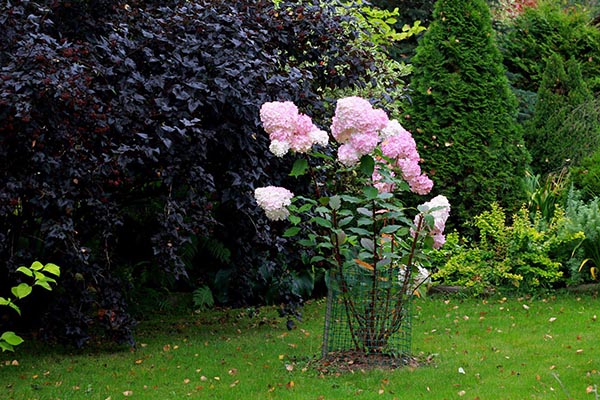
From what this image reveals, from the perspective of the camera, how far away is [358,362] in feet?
16.1

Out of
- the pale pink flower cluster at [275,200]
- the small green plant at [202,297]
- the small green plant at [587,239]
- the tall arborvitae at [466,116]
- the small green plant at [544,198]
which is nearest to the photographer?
the pale pink flower cluster at [275,200]

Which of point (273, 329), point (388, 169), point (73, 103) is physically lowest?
point (273, 329)

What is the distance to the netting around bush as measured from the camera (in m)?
4.87

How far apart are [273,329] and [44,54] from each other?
3.19 m

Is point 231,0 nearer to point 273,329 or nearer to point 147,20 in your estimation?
point 147,20

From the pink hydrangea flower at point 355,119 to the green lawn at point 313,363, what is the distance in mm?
1533

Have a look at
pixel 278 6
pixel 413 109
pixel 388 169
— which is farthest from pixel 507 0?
pixel 388 169

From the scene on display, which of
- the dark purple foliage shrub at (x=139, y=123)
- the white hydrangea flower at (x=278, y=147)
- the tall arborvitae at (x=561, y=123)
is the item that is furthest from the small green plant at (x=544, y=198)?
the white hydrangea flower at (x=278, y=147)

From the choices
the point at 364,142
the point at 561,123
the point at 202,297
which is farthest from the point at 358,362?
the point at 561,123

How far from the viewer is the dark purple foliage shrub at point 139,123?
4891 mm

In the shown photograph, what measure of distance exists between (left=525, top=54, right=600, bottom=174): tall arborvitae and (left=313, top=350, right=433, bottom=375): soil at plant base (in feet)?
18.5

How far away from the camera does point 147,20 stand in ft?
19.1

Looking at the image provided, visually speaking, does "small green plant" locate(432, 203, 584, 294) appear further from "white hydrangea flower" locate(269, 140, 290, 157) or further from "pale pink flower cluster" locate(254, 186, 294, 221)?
"white hydrangea flower" locate(269, 140, 290, 157)

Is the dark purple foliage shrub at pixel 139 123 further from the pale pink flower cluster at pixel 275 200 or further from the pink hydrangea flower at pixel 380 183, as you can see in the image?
the pink hydrangea flower at pixel 380 183
